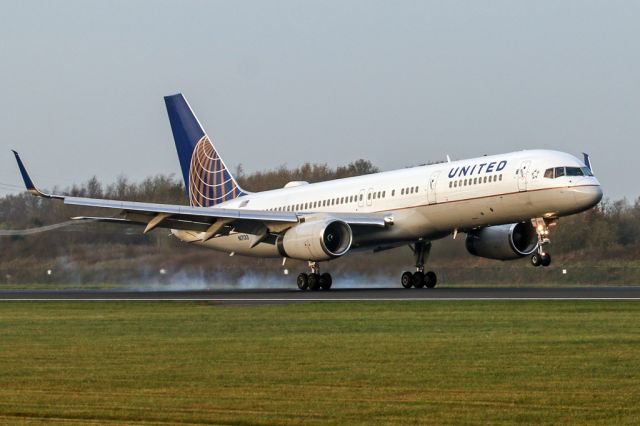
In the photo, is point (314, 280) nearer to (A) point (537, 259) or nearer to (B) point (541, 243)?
(B) point (541, 243)

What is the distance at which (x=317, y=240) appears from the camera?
39.8 m

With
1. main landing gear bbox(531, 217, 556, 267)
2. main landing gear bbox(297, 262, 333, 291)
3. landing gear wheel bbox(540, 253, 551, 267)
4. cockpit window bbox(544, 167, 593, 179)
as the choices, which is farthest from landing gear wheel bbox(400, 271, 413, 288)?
landing gear wheel bbox(540, 253, 551, 267)

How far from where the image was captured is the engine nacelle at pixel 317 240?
40.0 m

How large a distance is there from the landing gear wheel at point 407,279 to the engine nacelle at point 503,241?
2.36 meters

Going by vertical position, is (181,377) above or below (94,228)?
below

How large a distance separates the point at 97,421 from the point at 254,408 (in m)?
1.71

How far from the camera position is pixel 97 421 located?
12.1 metres

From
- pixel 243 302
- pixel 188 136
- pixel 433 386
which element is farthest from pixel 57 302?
pixel 433 386

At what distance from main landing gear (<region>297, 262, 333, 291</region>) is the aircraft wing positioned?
182 centimetres

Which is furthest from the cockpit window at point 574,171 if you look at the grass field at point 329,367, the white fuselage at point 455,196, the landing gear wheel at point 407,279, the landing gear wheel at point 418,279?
the grass field at point 329,367

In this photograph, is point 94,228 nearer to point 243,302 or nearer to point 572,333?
point 243,302

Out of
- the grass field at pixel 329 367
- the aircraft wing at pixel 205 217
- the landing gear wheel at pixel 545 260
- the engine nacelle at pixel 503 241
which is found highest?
the aircraft wing at pixel 205 217

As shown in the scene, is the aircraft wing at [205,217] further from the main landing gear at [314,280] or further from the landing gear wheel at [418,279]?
the landing gear wheel at [418,279]

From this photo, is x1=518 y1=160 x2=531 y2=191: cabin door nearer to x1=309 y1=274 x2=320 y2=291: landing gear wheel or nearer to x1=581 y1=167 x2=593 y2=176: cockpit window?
x1=581 y1=167 x2=593 y2=176: cockpit window
